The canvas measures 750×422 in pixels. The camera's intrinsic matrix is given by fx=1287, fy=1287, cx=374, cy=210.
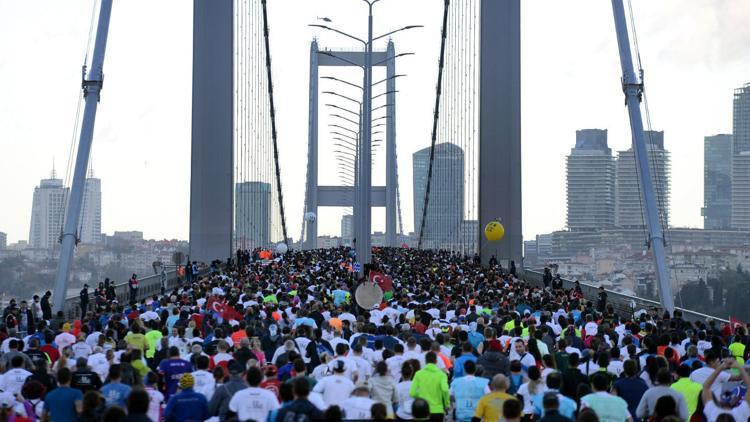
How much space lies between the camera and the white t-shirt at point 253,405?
870 centimetres

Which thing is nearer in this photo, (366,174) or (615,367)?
(615,367)

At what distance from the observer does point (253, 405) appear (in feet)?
28.6

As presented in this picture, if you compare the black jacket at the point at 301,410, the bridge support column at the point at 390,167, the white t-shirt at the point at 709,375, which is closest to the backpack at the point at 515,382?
the white t-shirt at the point at 709,375

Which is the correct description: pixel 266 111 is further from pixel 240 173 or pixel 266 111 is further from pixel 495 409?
pixel 495 409

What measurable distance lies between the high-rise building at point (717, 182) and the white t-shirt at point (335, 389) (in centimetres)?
6635

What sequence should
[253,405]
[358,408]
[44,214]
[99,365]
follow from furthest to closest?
[44,214] < [99,365] < [358,408] < [253,405]

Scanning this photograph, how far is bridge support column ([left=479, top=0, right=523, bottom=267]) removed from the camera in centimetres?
4703

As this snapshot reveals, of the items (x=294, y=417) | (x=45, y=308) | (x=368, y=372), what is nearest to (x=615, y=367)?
(x=368, y=372)

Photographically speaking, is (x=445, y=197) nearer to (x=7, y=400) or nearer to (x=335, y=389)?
(x=335, y=389)

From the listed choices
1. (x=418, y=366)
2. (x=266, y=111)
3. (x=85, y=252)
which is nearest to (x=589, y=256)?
(x=266, y=111)

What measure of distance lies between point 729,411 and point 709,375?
5.89 ft

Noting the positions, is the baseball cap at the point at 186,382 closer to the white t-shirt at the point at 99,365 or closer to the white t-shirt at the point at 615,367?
the white t-shirt at the point at 99,365

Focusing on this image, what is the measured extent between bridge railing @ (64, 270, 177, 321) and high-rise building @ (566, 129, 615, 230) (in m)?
92.3

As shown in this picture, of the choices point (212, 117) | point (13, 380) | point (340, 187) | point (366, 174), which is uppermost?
point (340, 187)
